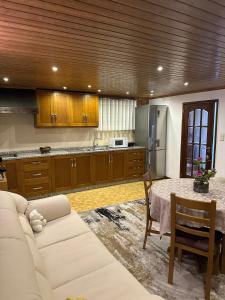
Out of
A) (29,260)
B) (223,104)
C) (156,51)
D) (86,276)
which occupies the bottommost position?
(86,276)

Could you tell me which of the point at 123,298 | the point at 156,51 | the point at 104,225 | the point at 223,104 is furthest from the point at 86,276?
the point at 223,104

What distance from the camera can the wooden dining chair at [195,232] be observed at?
72.9 inches

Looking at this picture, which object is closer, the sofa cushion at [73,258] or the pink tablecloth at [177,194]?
the sofa cushion at [73,258]

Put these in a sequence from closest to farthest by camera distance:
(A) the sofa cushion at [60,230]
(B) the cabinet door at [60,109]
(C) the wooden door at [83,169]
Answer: (A) the sofa cushion at [60,230]
(B) the cabinet door at [60,109]
(C) the wooden door at [83,169]

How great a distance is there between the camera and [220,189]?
2.62 meters

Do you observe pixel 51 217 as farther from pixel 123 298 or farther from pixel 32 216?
pixel 123 298

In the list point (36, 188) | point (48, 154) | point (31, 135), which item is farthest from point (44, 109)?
point (36, 188)

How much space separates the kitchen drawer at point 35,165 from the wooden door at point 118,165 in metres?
1.64

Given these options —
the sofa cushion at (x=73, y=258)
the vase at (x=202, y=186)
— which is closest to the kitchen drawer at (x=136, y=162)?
the vase at (x=202, y=186)

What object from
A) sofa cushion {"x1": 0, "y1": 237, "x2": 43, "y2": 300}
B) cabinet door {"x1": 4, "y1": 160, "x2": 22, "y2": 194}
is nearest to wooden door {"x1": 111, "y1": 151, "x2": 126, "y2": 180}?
cabinet door {"x1": 4, "y1": 160, "x2": 22, "y2": 194}

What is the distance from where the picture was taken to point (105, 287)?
144 cm

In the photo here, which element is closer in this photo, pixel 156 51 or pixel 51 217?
pixel 156 51

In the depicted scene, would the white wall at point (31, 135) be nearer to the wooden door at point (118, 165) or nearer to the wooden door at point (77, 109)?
the wooden door at point (77, 109)

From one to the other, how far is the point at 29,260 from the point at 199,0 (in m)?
1.90
